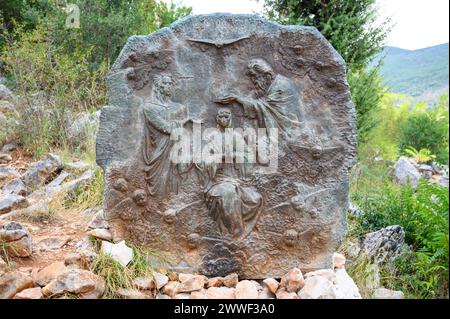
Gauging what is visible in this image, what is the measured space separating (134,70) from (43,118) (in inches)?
155

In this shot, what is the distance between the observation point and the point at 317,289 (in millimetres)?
3537

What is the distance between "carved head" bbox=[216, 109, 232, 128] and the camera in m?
3.92

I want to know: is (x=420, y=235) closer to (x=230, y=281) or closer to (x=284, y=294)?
(x=284, y=294)

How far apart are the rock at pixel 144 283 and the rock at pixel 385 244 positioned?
210 cm

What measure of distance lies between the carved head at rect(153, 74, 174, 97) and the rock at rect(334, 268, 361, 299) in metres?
2.17

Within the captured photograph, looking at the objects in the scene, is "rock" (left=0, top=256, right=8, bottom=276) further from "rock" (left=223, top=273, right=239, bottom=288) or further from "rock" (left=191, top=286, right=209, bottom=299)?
"rock" (left=223, top=273, right=239, bottom=288)

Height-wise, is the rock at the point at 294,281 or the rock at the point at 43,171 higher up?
the rock at the point at 43,171

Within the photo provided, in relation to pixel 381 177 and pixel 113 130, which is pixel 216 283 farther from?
pixel 381 177

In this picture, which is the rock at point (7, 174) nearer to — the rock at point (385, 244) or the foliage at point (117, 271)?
the foliage at point (117, 271)

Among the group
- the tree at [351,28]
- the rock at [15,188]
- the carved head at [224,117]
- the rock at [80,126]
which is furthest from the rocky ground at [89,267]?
the tree at [351,28]

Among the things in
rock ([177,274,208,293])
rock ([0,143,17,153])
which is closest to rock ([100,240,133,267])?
rock ([177,274,208,293])

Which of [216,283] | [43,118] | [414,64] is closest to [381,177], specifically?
[414,64]

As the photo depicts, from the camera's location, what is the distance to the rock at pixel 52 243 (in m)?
4.43

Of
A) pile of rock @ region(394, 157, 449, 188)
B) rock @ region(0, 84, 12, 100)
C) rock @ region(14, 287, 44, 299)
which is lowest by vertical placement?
pile of rock @ region(394, 157, 449, 188)
